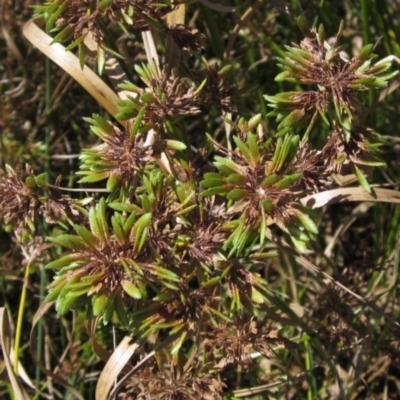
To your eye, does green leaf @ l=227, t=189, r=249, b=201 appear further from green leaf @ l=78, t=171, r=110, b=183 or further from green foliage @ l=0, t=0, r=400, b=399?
green leaf @ l=78, t=171, r=110, b=183

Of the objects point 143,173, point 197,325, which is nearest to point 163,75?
point 143,173

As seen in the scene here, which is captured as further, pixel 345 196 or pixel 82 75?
pixel 82 75

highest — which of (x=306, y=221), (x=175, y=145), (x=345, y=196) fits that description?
(x=175, y=145)

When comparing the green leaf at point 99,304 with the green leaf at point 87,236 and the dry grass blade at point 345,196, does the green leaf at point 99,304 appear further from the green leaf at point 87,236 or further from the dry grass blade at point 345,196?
the dry grass blade at point 345,196

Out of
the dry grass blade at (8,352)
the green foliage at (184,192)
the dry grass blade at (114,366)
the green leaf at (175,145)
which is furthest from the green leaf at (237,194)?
the dry grass blade at (8,352)

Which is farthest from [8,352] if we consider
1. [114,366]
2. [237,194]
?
[237,194]

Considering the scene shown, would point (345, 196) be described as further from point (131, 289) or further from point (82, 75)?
point (82, 75)

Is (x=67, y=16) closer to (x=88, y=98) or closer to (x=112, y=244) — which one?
(x=112, y=244)
